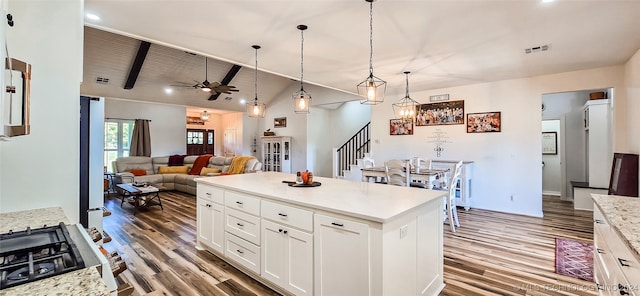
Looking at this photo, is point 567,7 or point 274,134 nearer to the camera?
point 567,7

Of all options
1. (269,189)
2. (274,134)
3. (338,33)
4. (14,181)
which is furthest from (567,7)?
(274,134)

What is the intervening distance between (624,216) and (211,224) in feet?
10.7

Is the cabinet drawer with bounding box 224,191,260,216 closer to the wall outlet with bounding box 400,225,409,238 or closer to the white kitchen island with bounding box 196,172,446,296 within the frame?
the white kitchen island with bounding box 196,172,446,296

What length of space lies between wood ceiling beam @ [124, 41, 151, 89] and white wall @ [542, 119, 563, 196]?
368 inches

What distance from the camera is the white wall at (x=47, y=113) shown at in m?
1.43

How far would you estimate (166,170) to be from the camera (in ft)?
25.6

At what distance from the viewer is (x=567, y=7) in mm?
2516

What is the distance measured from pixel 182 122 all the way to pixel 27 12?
27.4 feet

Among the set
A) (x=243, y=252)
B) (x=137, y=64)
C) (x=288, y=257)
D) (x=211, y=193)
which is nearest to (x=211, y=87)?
(x=137, y=64)

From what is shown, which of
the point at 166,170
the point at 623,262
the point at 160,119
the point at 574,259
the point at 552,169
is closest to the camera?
the point at 623,262

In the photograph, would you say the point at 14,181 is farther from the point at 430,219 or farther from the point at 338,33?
the point at 338,33

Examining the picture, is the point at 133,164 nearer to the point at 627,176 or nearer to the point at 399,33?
the point at 399,33

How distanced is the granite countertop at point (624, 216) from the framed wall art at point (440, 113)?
12.6 ft

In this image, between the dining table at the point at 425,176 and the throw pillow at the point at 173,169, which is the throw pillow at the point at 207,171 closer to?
the throw pillow at the point at 173,169
